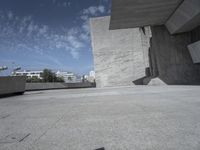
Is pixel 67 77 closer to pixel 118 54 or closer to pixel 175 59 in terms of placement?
pixel 118 54

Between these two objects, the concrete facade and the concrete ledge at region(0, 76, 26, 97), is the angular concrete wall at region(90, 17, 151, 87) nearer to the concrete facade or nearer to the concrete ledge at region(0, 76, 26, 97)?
the concrete facade

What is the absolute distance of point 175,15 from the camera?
1831 cm

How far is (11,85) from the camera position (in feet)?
46.8

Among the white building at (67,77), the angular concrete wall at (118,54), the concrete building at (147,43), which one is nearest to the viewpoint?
the concrete building at (147,43)

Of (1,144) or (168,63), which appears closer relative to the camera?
(1,144)

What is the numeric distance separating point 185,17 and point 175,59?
6.19m

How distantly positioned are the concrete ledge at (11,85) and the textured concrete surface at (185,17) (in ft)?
55.2

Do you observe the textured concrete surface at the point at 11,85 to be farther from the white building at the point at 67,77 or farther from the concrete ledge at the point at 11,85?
the white building at the point at 67,77

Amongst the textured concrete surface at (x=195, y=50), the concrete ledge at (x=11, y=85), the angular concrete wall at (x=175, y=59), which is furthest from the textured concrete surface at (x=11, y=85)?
the textured concrete surface at (x=195, y=50)

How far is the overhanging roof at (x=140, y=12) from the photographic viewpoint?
16.1 m

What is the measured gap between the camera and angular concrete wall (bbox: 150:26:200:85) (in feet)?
69.1

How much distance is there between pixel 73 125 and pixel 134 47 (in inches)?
1152

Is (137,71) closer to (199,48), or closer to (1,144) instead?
(199,48)

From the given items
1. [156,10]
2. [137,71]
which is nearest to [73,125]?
[156,10]
